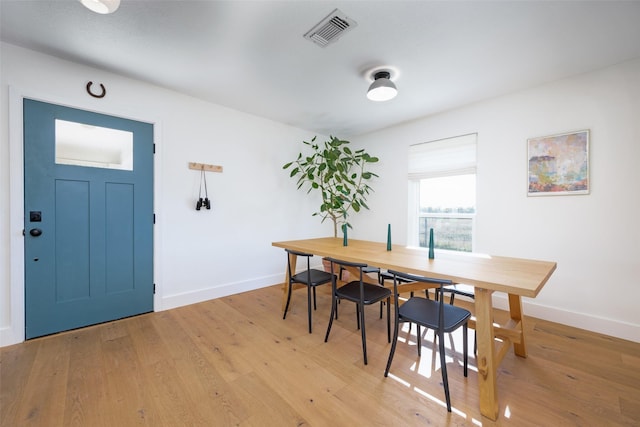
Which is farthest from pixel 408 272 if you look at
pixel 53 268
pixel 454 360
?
pixel 53 268

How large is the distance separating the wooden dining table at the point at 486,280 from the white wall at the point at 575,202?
44.5 inches

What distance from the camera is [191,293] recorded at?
10.1 ft

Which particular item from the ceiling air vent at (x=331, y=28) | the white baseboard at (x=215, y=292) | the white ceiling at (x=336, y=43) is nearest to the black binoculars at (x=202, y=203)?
the white baseboard at (x=215, y=292)

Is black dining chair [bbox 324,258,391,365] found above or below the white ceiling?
below

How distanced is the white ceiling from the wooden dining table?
1759 millimetres

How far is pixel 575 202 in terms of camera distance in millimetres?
2514

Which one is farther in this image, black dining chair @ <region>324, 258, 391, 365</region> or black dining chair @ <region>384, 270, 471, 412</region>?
black dining chair @ <region>324, 258, 391, 365</region>

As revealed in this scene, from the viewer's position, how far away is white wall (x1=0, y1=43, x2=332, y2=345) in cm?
214

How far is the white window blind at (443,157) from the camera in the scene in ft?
10.6

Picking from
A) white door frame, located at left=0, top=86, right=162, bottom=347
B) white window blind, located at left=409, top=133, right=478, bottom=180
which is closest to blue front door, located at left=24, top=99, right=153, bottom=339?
white door frame, located at left=0, top=86, right=162, bottom=347

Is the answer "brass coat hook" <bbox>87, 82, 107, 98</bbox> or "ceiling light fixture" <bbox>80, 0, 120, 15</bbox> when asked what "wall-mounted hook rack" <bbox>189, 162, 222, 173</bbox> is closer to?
"brass coat hook" <bbox>87, 82, 107, 98</bbox>

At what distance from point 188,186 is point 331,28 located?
2345mm

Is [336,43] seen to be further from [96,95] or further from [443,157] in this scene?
[96,95]

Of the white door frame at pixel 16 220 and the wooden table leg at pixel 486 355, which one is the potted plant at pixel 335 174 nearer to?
the wooden table leg at pixel 486 355
